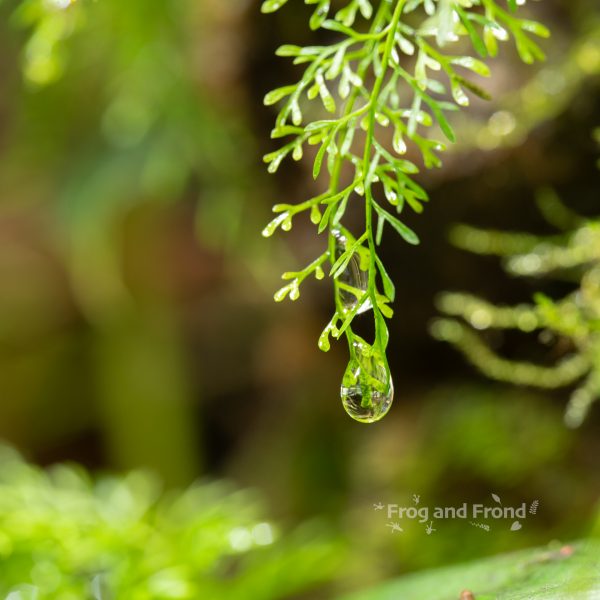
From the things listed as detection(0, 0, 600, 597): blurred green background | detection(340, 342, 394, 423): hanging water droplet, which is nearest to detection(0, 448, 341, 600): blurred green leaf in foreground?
detection(0, 0, 600, 597): blurred green background

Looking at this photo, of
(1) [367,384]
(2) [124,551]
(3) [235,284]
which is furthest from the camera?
(3) [235,284]

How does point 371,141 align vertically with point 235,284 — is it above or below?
below

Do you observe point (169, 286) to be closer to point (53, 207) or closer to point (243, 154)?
point (53, 207)

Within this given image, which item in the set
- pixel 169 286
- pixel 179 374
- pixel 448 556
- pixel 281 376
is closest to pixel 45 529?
pixel 448 556

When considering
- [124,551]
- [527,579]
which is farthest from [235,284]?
[527,579]

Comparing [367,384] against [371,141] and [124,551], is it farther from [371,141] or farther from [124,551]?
[124,551]

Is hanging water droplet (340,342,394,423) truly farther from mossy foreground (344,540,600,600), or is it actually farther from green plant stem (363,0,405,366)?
mossy foreground (344,540,600,600)
